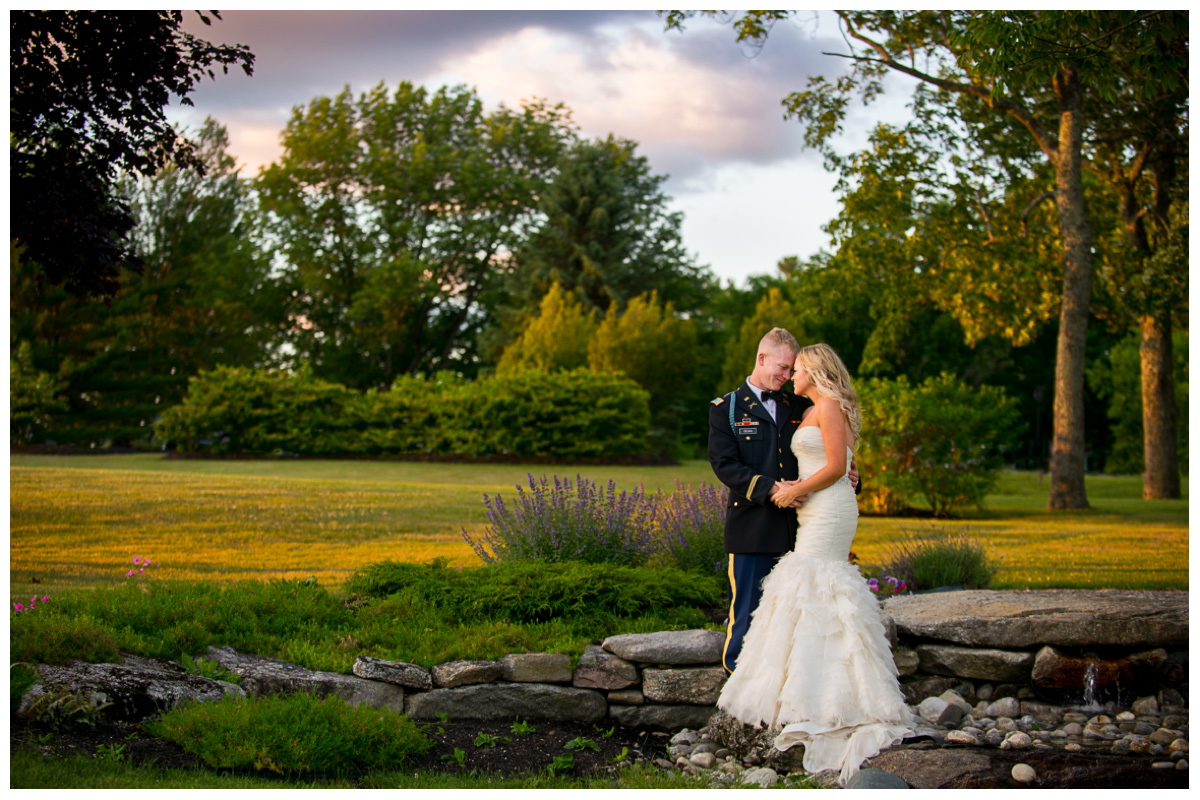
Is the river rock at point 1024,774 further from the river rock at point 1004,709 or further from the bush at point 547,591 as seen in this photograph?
the bush at point 547,591

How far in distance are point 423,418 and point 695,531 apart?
14517mm

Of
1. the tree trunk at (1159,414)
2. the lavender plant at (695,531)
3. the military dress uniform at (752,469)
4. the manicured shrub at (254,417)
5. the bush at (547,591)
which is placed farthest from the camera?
the manicured shrub at (254,417)

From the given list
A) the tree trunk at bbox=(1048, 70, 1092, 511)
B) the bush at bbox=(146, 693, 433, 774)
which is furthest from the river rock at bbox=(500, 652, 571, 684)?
the tree trunk at bbox=(1048, 70, 1092, 511)

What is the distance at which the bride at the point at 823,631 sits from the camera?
3871 millimetres

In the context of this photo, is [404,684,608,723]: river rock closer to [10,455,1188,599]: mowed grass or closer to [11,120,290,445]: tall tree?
[10,455,1188,599]: mowed grass

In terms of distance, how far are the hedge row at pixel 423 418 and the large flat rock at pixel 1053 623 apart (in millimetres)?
14416

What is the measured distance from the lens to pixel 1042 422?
35219mm

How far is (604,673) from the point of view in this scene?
15.5 ft

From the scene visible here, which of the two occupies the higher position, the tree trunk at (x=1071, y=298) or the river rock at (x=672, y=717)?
the tree trunk at (x=1071, y=298)

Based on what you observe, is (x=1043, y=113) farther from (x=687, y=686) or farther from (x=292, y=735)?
(x=292, y=735)

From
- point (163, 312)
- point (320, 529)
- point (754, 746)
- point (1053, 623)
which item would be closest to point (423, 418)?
point (163, 312)

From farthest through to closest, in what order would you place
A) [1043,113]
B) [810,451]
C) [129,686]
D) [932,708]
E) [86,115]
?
[1043,113] < [86,115] < [932,708] < [129,686] < [810,451]

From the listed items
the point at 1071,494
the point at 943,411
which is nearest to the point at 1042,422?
the point at 1071,494

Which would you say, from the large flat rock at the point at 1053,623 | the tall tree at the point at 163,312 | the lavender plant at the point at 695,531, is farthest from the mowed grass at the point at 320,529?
the tall tree at the point at 163,312
